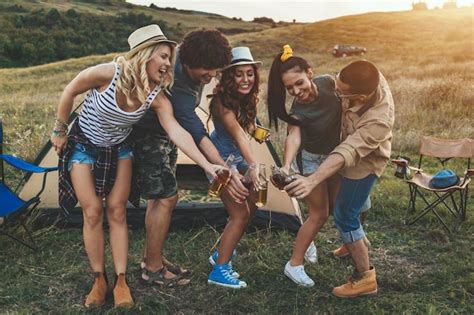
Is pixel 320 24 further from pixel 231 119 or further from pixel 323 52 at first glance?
pixel 231 119

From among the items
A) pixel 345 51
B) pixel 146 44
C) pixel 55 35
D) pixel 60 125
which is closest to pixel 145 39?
pixel 146 44

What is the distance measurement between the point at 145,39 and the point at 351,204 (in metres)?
1.57

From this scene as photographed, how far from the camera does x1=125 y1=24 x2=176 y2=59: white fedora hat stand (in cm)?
303

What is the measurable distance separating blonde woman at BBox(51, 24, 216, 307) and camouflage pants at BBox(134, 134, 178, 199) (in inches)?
5.0

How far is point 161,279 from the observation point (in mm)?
3811

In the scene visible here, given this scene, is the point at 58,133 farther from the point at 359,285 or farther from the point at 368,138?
the point at 359,285

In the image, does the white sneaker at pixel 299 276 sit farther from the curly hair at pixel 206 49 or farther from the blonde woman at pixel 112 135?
the curly hair at pixel 206 49

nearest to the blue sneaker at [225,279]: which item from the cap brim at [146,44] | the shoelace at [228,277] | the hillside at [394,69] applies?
the shoelace at [228,277]

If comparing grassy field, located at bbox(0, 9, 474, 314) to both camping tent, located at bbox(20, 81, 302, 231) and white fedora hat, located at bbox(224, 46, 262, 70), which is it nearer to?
camping tent, located at bbox(20, 81, 302, 231)

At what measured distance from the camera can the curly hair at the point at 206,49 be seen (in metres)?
3.14

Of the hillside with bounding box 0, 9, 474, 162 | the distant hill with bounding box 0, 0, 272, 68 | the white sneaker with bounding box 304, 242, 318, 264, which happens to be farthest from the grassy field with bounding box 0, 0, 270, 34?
the white sneaker with bounding box 304, 242, 318, 264

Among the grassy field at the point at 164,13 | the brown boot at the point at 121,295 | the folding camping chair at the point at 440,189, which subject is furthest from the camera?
the grassy field at the point at 164,13

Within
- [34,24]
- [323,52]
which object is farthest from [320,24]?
[34,24]

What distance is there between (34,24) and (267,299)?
3706cm
